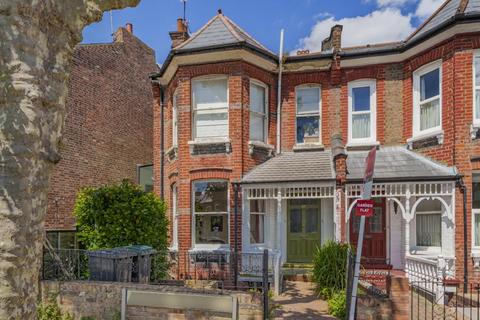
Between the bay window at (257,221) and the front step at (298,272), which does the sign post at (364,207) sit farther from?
the bay window at (257,221)

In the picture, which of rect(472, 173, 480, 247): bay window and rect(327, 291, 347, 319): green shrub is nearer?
rect(327, 291, 347, 319): green shrub

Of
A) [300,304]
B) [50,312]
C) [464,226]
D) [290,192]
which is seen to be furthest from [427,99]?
[50,312]

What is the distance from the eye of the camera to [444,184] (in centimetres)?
938

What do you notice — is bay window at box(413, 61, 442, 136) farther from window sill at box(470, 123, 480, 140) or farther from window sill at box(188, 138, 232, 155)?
window sill at box(188, 138, 232, 155)

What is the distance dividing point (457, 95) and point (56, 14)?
31.1 ft

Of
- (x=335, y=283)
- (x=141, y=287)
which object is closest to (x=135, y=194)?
(x=141, y=287)

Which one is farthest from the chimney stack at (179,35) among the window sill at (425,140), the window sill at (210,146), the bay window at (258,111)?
the window sill at (425,140)

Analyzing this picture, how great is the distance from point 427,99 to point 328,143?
3.09m

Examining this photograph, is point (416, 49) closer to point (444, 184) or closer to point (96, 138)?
→ point (444, 184)

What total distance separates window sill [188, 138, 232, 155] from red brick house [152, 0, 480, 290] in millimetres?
31

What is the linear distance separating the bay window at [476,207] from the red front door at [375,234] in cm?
250

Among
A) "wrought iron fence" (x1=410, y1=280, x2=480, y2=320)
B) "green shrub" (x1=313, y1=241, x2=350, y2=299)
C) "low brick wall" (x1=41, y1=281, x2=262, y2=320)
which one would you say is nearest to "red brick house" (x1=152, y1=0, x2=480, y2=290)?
"wrought iron fence" (x1=410, y1=280, x2=480, y2=320)

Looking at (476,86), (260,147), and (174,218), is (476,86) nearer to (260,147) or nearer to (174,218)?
(260,147)

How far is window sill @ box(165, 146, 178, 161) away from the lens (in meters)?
11.8
